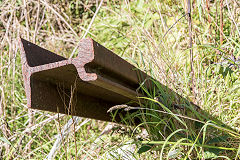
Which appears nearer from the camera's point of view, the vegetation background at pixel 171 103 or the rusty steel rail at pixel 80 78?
the rusty steel rail at pixel 80 78

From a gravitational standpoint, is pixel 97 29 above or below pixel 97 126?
above

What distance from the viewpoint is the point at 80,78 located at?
156cm

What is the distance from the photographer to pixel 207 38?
2.98 m

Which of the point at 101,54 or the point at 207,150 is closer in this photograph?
the point at 101,54

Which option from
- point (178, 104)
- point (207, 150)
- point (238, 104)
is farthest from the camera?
point (238, 104)

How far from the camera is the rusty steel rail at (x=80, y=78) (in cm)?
132

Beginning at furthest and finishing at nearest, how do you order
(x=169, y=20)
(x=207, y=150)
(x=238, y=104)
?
(x=169, y=20) < (x=238, y=104) < (x=207, y=150)

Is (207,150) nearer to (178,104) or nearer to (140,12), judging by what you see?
(178,104)

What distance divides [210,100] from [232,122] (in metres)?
0.24

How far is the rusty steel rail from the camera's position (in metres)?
1.32

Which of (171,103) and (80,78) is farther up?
(80,78)

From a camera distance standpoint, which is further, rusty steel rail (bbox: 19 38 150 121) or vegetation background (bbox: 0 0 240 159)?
vegetation background (bbox: 0 0 240 159)


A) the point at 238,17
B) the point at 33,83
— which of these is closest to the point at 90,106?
the point at 33,83

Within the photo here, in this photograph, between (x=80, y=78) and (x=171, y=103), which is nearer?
(x=80, y=78)
